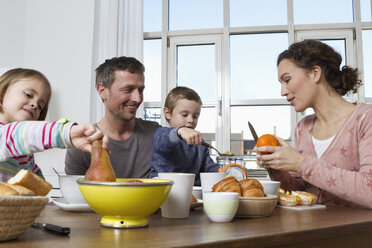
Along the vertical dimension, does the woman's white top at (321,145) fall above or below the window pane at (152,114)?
below

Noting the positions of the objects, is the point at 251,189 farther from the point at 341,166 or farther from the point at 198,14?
the point at 198,14

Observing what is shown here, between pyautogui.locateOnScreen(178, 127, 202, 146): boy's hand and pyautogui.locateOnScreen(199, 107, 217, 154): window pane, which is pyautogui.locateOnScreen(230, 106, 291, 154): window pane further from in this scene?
pyautogui.locateOnScreen(178, 127, 202, 146): boy's hand

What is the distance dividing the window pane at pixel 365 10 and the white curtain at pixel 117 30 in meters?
2.43

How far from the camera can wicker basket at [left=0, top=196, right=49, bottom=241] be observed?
0.58 meters

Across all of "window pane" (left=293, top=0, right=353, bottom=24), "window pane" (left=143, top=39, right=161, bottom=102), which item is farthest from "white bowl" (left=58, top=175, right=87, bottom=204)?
"window pane" (left=293, top=0, right=353, bottom=24)

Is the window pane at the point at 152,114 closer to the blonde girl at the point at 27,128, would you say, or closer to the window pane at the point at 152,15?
the window pane at the point at 152,15

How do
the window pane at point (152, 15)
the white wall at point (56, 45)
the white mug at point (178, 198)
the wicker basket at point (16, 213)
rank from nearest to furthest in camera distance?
1. the wicker basket at point (16, 213)
2. the white mug at point (178, 198)
3. the white wall at point (56, 45)
4. the window pane at point (152, 15)

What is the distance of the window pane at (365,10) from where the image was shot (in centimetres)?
382

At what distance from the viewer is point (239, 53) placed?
12.9 feet

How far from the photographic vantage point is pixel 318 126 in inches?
65.8

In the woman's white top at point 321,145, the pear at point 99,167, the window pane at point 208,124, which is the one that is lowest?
the pear at point 99,167

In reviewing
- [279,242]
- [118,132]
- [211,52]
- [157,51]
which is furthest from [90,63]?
[279,242]

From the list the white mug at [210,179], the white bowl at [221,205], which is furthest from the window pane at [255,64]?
the white bowl at [221,205]

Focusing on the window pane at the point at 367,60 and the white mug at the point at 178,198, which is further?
the window pane at the point at 367,60
